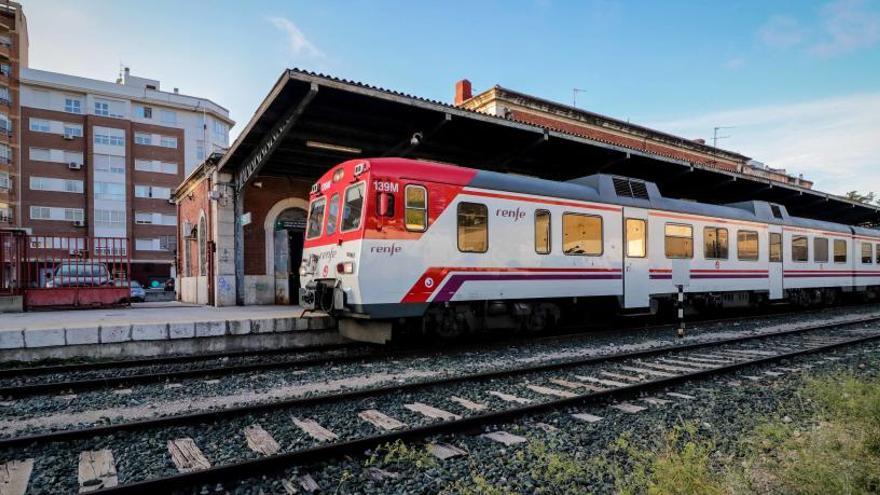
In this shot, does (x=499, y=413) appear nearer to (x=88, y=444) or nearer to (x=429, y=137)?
(x=88, y=444)

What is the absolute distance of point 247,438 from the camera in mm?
4316

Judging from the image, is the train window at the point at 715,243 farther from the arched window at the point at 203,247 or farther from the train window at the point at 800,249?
the arched window at the point at 203,247

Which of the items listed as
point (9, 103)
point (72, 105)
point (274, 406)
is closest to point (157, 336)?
point (274, 406)

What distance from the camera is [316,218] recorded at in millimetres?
9648

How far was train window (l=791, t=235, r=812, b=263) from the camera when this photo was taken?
613 inches

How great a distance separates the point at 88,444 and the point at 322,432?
1.97 metres

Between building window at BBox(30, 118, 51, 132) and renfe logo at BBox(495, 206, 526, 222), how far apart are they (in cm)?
5190

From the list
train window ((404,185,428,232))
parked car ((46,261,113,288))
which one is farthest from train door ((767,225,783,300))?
parked car ((46,261,113,288))

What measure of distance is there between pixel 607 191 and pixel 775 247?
776 centimetres

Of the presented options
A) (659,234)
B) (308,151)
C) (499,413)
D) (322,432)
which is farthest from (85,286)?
(659,234)

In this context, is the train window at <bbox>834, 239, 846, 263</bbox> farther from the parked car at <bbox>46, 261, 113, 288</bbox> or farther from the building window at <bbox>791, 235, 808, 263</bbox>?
the parked car at <bbox>46, 261, 113, 288</bbox>

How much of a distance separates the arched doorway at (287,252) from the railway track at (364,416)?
10.6 m

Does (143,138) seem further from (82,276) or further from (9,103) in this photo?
(82,276)

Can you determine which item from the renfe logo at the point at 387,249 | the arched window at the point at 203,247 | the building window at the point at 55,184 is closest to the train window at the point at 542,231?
the renfe logo at the point at 387,249
